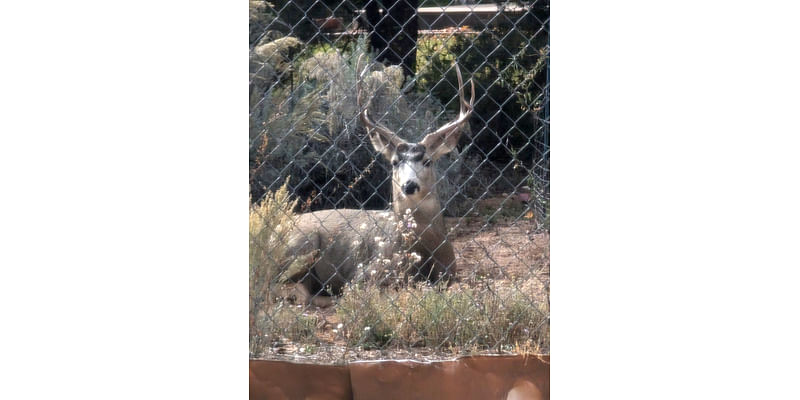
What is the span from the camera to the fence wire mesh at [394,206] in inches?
119

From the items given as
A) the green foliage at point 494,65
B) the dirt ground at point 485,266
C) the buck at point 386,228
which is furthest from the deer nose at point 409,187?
the green foliage at point 494,65

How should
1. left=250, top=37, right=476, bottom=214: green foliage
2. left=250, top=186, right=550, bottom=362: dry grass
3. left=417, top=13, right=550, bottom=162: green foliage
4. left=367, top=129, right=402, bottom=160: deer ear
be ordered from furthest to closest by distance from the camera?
left=417, top=13, right=550, bottom=162: green foliage, left=250, top=37, right=476, bottom=214: green foliage, left=367, top=129, right=402, bottom=160: deer ear, left=250, top=186, right=550, bottom=362: dry grass

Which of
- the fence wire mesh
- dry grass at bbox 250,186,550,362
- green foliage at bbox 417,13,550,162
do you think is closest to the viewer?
dry grass at bbox 250,186,550,362

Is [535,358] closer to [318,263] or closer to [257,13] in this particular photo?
[318,263]

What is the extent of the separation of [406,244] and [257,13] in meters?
2.15

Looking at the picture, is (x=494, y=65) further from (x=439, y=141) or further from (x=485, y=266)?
(x=439, y=141)

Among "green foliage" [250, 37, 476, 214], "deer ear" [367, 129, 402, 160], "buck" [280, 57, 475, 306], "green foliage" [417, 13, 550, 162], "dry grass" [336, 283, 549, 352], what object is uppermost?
"green foliage" [417, 13, 550, 162]

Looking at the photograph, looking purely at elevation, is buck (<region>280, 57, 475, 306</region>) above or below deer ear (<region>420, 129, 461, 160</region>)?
below

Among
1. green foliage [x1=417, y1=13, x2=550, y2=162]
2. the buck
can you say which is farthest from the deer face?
green foliage [x1=417, y1=13, x2=550, y2=162]

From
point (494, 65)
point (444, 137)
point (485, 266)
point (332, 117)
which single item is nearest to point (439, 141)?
point (444, 137)

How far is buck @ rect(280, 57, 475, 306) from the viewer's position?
13.1ft

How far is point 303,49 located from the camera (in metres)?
5.74

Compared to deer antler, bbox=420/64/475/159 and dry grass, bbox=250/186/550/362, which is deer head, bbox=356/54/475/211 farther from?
dry grass, bbox=250/186/550/362
